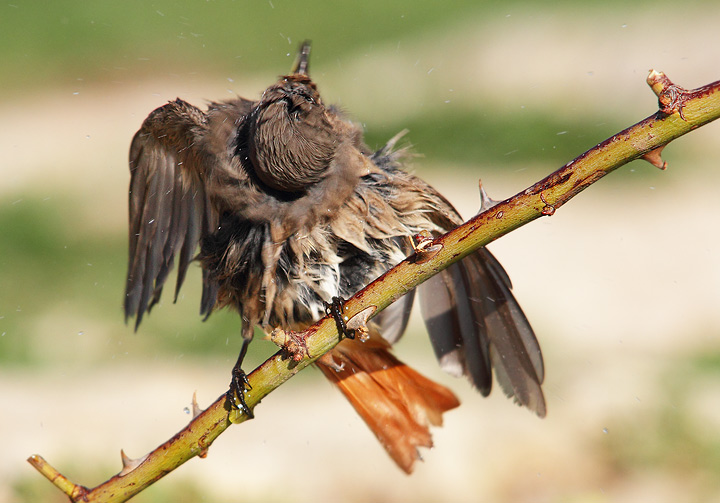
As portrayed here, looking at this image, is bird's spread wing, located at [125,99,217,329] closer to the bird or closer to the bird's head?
the bird

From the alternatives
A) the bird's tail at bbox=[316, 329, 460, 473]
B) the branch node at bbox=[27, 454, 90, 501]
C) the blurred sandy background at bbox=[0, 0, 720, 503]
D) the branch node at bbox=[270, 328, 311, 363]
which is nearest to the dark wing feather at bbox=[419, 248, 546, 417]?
the bird's tail at bbox=[316, 329, 460, 473]

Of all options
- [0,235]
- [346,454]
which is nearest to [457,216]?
[346,454]

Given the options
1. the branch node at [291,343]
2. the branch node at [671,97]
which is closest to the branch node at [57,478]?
the branch node at [291,343]

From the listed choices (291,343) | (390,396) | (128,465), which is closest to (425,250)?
(291,343)

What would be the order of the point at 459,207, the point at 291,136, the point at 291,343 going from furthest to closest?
the point at 459,207 < the point at 291,136 < the point at 291,343

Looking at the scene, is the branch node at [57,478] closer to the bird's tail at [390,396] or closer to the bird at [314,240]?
the bird at [314,240]

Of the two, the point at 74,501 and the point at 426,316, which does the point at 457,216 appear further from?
the point at 74,501

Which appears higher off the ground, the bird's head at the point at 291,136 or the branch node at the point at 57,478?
the bird's head at the point at 291,136

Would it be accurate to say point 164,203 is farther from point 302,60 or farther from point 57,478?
point 57,478
